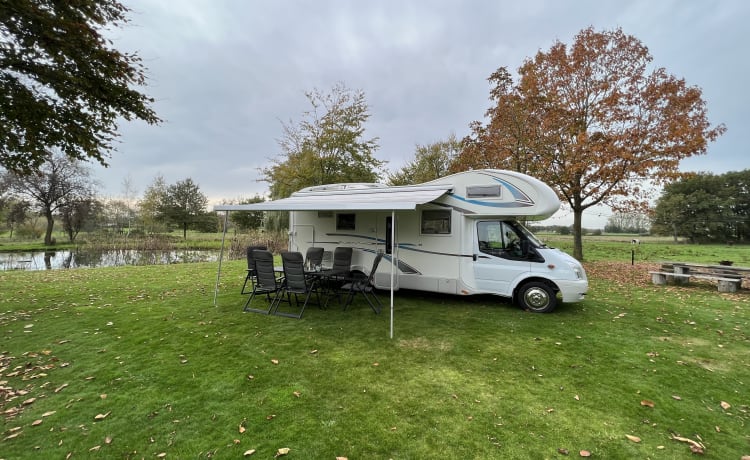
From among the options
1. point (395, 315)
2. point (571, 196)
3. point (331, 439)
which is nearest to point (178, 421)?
point (331, 439)

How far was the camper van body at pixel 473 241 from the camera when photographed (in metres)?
6.35

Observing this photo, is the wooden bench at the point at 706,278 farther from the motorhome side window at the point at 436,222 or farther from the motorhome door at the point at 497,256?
the motorhome side window at the point at 436,222

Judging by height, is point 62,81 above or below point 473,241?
above

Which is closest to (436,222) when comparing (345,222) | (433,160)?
(345,222)

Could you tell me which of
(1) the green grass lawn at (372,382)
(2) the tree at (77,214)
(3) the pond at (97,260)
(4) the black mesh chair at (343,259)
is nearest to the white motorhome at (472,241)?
(4) the black mesh chair at (343,259)

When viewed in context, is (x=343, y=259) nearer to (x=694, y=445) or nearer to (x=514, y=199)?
(x=514, y=199)

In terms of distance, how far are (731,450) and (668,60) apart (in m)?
14.8

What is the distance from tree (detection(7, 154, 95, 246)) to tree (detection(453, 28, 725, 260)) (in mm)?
32368

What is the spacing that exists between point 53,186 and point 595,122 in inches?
1508

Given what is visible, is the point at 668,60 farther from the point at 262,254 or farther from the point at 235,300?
the point at 235,300

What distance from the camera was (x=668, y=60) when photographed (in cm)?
1216

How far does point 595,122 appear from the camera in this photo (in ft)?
41.8

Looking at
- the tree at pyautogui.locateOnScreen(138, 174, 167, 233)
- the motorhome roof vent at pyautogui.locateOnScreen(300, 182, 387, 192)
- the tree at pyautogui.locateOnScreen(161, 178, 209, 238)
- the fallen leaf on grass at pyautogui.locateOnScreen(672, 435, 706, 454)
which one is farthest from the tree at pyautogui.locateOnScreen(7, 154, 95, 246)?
the fallen leaf on grass at pyautogui.locateOnScreen(672, 435, 706, 454)

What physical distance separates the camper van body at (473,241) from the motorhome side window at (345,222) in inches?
9.9
